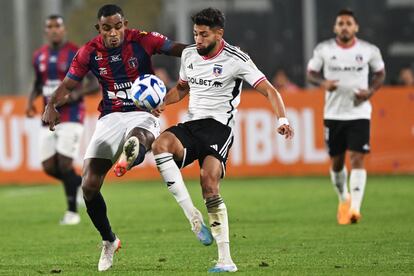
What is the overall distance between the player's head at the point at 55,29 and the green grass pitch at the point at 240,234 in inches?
94.2

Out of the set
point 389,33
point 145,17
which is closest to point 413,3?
point 389,33

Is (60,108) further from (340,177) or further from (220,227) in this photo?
(220,227)

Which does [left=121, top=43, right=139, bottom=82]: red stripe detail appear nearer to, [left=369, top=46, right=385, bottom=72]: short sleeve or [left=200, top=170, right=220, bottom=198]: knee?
[left=200, top=170, right=220, bottom=198]: knee

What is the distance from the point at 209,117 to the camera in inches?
392

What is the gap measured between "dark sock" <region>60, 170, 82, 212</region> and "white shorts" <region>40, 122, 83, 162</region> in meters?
0.25

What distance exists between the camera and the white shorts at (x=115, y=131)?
10.2 metres

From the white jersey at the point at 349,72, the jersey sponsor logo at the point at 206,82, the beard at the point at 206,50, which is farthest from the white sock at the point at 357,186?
the beard at the point at 206,50

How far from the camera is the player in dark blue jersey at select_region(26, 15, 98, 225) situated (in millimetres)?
15391

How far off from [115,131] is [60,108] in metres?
5.20

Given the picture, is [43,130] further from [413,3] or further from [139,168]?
[413,3]

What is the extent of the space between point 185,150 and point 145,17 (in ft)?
47.1

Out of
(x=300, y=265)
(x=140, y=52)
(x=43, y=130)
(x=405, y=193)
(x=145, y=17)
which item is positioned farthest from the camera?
(x=145, y=17)

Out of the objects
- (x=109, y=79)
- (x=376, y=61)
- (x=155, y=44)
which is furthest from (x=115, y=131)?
(x=376, y=61)

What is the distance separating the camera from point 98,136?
10.3 meters
